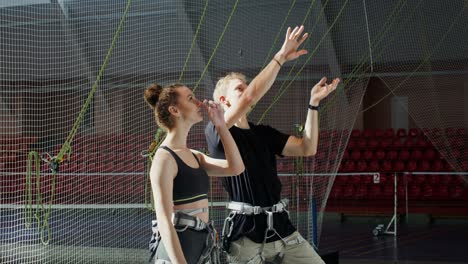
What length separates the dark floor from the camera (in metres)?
6.42

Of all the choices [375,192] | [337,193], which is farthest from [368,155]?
[337,193]

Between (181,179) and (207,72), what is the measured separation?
16.6ft

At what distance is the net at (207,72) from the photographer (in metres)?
6.81

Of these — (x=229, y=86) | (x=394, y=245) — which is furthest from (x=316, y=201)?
(x=229, y=86)

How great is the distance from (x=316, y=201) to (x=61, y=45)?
5018 millimetres

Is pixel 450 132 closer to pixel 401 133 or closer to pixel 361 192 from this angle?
pixel 361 192

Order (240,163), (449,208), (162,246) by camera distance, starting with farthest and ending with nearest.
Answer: (449,208) → (240,163) → (162,246)

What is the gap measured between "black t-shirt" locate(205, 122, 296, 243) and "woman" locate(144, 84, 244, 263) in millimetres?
329

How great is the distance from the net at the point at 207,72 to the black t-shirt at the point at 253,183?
121 inches

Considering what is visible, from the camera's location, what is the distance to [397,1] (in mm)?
7078

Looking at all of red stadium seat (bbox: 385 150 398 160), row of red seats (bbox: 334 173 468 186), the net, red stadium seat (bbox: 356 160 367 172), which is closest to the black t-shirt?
the net

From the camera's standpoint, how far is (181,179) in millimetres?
2320

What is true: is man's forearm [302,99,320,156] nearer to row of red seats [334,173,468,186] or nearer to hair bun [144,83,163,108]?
hair bun [144,83,163,108]

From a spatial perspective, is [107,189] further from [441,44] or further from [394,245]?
[441,44]
